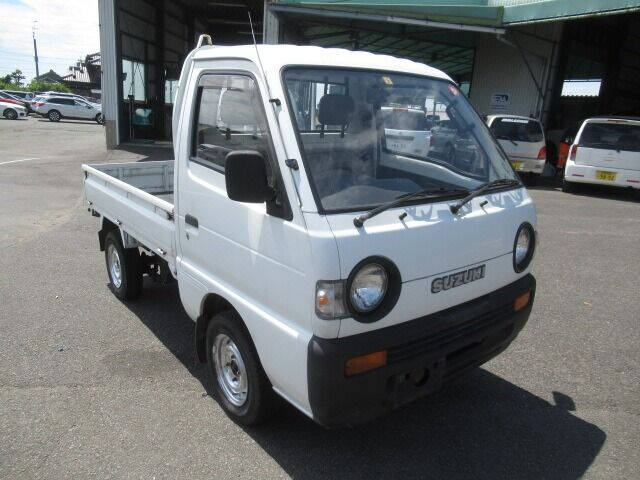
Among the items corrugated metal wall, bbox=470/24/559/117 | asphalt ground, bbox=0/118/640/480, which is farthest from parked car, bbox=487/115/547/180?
asphalt ground, bbox=0/118/640/480

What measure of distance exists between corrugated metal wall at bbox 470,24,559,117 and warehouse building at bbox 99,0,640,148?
0.03 m

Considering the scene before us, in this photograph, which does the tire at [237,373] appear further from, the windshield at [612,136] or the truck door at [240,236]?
the windshield at [612,136]

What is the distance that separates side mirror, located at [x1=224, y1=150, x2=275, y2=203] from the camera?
7.77ft

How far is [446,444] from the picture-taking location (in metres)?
2.94

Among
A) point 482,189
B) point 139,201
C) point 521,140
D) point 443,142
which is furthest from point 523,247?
point 521,140

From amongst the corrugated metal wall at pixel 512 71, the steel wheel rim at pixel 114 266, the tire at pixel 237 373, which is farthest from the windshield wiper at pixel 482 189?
the corrugated metal wall at pixel 512 71

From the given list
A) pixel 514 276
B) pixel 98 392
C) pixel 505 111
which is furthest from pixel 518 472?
pixel 505 111

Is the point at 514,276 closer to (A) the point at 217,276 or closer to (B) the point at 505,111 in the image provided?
(A) the point at 217,276

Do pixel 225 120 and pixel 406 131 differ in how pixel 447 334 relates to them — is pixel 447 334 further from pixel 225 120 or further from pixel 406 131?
pixel 225 120

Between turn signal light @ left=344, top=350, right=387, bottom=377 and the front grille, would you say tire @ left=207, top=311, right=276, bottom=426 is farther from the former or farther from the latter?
the front grille

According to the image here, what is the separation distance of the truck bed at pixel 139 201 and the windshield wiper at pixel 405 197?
166 cm

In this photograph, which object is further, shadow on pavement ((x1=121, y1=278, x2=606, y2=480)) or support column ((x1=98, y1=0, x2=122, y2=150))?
support column ((x1=98, y1=0, x2=122, y2=150))

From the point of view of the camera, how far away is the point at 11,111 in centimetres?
3194

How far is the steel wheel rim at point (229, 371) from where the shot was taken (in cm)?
303
